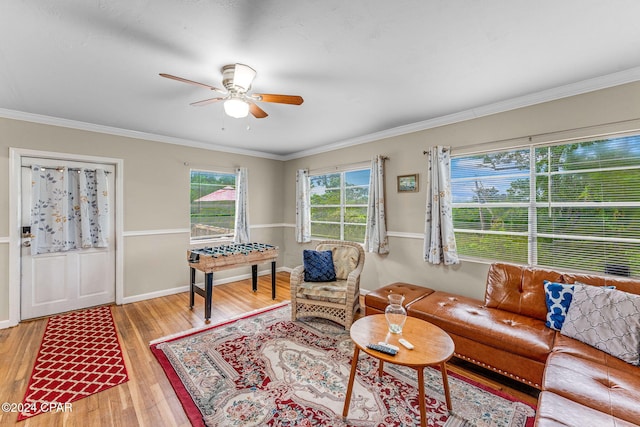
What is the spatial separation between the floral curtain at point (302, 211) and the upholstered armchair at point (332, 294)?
169 centimetres

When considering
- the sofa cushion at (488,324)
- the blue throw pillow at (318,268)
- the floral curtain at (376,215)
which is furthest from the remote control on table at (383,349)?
the floral curtain at (376,215)

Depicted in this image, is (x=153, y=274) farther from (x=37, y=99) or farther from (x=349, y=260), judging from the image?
(x=349, y=260)

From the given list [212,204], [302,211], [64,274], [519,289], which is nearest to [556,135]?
[519,289]

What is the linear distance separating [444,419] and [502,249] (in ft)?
6.49

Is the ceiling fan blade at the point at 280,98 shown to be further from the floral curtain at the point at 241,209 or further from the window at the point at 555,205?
the floral curtain at the point at 241,209

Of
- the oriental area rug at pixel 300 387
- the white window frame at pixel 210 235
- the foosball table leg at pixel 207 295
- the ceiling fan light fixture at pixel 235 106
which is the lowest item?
the oriental area rug at pixel 300 387

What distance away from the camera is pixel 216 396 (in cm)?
202

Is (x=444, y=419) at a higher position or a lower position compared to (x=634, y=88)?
lower

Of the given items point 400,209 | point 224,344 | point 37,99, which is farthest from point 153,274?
point 400,209

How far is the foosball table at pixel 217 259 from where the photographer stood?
130 inches

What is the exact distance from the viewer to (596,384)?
1.50 metres

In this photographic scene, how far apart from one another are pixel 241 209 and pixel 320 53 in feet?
11.4

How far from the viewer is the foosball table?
3.30m

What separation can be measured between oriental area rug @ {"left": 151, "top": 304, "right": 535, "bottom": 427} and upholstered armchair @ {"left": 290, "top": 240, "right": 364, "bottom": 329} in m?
0.27
